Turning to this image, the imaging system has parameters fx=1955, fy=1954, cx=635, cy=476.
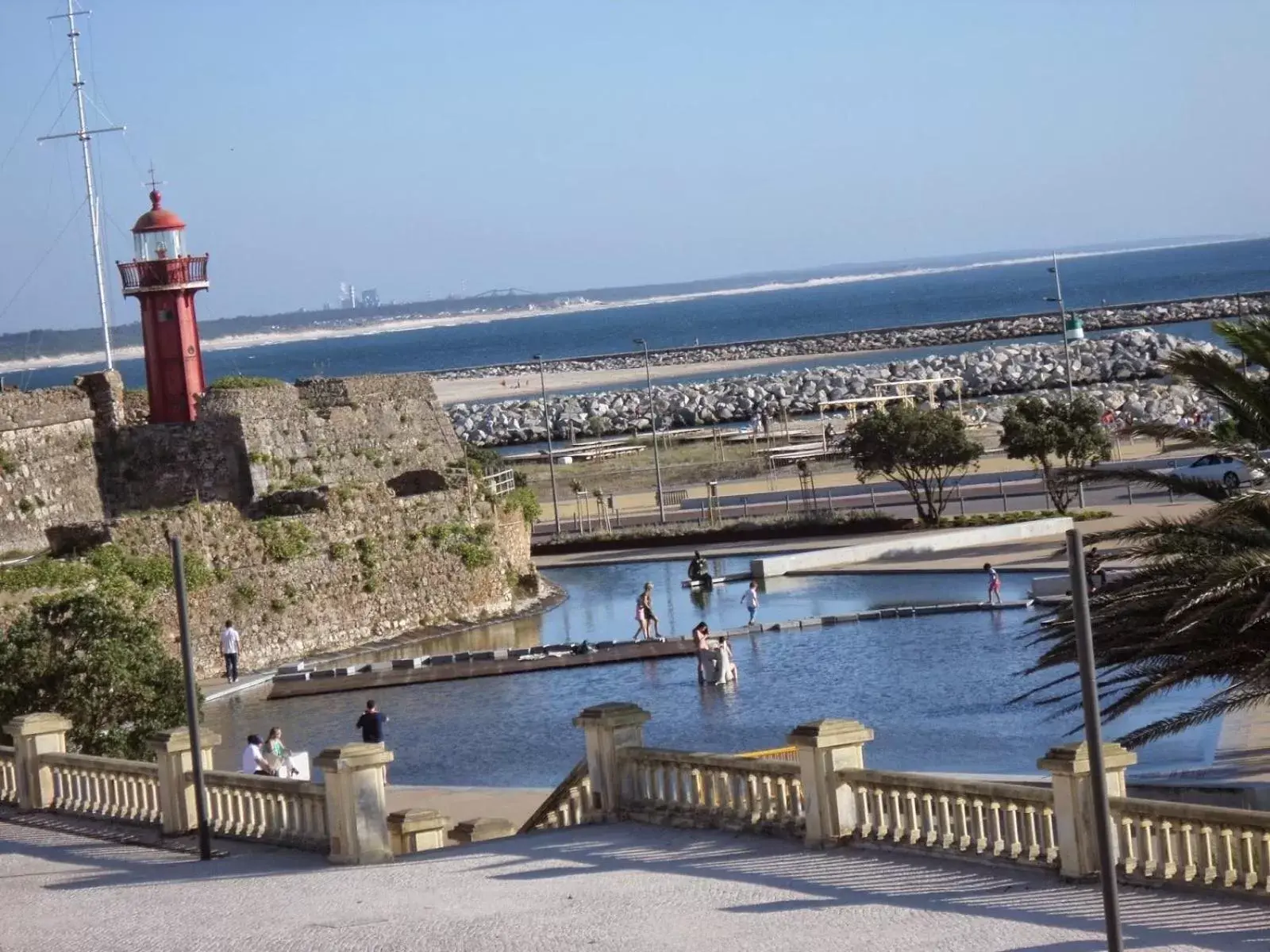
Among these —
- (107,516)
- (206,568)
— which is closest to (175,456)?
(107,516)

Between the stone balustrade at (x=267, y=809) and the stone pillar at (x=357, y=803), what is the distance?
0.42 m

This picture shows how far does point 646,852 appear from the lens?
1505cm

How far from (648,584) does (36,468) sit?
44.5 ft

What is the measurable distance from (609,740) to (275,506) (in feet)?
78.3

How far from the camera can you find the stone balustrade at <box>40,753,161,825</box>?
60.4ft

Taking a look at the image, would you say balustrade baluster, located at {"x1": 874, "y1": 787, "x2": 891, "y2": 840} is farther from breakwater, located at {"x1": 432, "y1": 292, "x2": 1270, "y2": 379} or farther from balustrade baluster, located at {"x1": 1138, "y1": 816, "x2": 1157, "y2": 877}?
breakwater, located at {"x1": 432, "y1": 292, "x2": 1270, "y2": 379}

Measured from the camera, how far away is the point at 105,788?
19.0 metres

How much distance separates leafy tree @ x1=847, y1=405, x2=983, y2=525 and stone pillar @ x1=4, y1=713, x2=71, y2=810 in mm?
29624

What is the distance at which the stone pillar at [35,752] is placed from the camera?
1981 cm

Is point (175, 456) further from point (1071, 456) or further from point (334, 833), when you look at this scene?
point (334, 833)

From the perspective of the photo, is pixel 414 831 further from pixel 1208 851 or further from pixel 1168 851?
pixel 1208 851

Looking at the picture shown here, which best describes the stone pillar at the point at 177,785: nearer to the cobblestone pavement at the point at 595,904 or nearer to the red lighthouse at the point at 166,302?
the cobblestone pavement at the point at 595,904

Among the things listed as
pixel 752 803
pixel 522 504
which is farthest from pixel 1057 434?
pixel 752 803

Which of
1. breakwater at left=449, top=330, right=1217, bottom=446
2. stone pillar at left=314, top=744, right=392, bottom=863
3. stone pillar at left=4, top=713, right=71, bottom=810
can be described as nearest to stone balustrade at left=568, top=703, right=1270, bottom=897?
stone pillar at left=314, top=744, right=392, bottom=863
